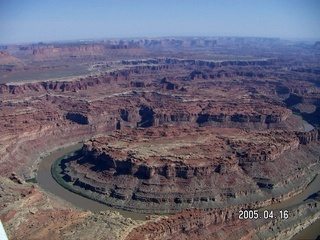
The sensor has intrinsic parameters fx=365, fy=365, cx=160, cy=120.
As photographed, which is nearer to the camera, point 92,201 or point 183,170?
point 92,201

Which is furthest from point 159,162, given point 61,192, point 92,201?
point 61,192

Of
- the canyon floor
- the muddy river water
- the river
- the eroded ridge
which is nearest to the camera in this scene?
the canyon floor

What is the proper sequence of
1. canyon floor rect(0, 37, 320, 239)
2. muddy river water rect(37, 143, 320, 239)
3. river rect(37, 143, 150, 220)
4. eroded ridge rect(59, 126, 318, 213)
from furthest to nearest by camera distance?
eroded ridge rect(59, 126, 318, 213)
river rect(37, 143, 150, 220)
muddy river water rect(37, 143, 320, 239)
canyon floor rect(0, 37, 320, 239)

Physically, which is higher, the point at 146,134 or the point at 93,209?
the point at 146,134

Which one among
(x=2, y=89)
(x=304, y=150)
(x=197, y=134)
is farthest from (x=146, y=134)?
(x=2, y=89)

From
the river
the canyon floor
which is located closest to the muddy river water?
the river

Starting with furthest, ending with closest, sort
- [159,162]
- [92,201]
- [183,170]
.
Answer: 1. [159,162]
2. [183,170]
3. [92,201]

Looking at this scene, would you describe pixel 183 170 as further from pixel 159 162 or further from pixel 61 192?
pixel 61 192

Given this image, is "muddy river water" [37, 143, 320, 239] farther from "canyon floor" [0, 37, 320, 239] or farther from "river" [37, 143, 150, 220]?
"canyon floor" [0, 37, 320, 239]

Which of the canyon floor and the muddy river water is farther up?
the canyon floor

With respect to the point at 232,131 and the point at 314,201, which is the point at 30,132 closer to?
the point at 232,131

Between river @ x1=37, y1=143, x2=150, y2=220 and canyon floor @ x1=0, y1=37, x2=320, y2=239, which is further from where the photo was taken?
river @ x1=37, y1=143, x2=150, y2=220
